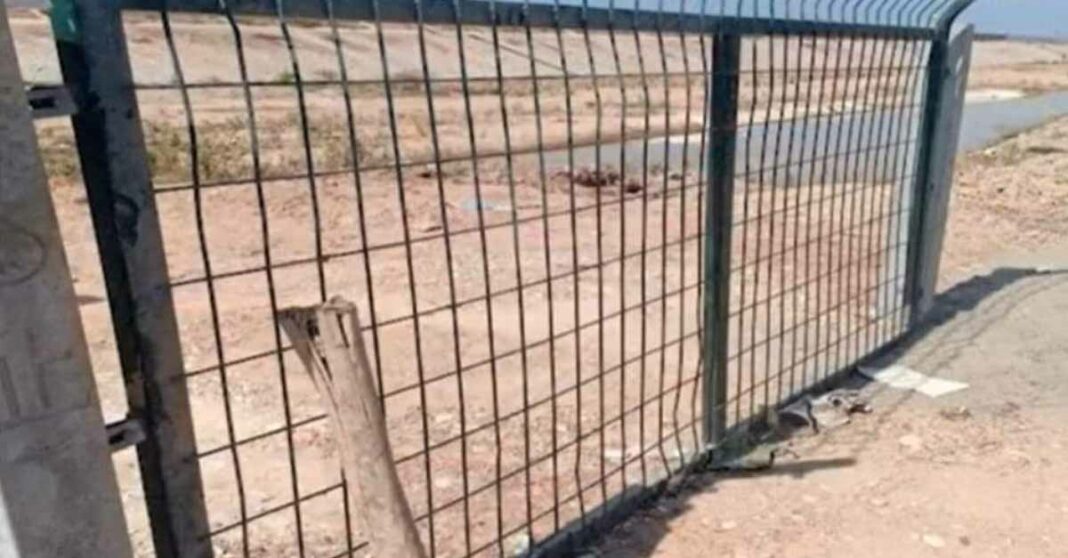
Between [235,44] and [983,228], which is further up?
[235,44]

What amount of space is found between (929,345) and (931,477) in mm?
1767

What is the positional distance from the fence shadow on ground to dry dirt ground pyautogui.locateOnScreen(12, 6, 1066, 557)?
0.17 meters

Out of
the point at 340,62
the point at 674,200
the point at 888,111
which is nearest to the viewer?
the point at 340,62

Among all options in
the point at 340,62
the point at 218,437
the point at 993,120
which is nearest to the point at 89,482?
the point at 340,62

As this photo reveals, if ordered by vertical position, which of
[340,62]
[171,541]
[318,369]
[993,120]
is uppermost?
[340,62]

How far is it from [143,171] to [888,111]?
13.6 feet

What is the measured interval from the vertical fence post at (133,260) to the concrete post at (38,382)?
0.84 ft

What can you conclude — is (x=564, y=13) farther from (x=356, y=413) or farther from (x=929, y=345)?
(x=929, y=345)

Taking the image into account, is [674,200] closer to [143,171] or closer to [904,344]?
[904,344]

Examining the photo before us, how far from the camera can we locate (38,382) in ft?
4.71

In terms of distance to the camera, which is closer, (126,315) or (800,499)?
(126,315)

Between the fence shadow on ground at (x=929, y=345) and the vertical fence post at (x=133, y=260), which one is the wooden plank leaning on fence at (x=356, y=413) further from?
the fence shadow on ground at (x=929, y=345)

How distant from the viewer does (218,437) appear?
3.94 m

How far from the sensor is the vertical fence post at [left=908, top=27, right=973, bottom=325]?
4.98 m
